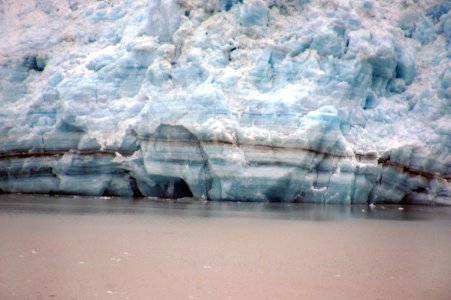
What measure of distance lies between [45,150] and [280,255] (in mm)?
9044

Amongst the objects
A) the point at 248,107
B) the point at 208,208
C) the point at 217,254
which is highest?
the point at 248,107

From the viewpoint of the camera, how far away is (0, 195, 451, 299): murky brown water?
5641 mm

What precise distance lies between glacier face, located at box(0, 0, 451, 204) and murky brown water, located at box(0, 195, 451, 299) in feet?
7.05

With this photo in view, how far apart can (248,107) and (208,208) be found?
255 centimetres

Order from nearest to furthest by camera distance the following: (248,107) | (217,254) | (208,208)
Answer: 1. (217,254)
2. (208,208)
3. (248,107)

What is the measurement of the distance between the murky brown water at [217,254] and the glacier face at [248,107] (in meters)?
2.15

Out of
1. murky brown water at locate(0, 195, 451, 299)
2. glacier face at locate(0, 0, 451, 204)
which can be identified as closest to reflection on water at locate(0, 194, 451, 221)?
murky brown water at locate(0, 195, 451, 299)

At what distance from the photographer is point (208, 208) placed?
1282cm

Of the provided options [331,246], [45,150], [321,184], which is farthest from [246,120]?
[331,246]

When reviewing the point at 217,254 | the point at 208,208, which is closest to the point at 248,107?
the point at 208,208

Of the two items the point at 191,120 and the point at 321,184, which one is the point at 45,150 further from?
the point at 321,184

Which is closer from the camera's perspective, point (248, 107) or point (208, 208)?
point (208, 208)

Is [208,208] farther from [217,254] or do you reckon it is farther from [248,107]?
[217,254]

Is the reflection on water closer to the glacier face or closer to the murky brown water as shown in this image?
the murky brown water
